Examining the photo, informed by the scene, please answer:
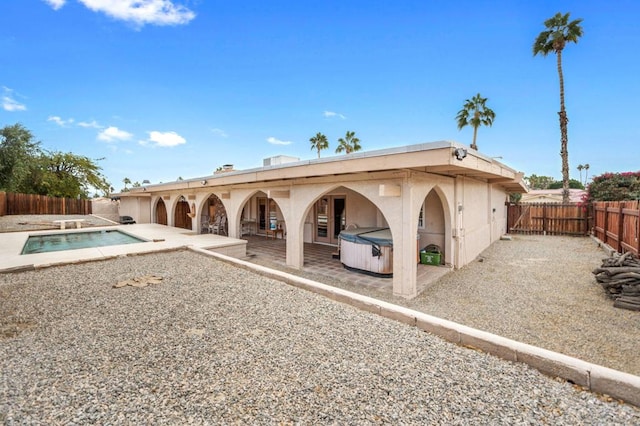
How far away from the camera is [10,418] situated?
2.07m

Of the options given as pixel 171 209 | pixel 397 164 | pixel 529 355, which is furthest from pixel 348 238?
pixel 171 209

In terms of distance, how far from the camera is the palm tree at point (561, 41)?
17.6 meters

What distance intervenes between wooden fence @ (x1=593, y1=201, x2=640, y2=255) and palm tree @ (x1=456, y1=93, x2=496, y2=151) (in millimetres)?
14297

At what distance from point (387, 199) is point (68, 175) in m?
39.3

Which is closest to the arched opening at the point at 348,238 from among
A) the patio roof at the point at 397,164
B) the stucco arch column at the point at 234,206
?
the patio roof at the point at 397,164

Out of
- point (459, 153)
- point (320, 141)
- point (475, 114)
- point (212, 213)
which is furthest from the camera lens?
point (320, 141)

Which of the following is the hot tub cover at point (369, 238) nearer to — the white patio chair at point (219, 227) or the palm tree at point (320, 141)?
the white patio chair at point (219, 227)

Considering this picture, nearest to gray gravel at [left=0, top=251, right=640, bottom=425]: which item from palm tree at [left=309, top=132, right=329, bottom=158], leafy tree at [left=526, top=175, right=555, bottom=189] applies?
palm tree at [left=309, top=132, right=329, bottom=158]

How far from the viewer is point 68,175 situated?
31578 mm

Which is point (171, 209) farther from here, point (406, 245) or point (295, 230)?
point (406, 245)

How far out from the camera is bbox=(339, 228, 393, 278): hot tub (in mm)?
7855

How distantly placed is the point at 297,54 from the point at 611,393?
15276 mm

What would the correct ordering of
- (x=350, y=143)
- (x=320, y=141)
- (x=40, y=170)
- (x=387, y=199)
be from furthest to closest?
1. (x=320, y=141)
2. (x=350, y=143)
3. (x=40, y=170)
4. (x=387, y=199)

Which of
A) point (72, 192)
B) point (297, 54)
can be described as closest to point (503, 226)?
point (297, 54)
